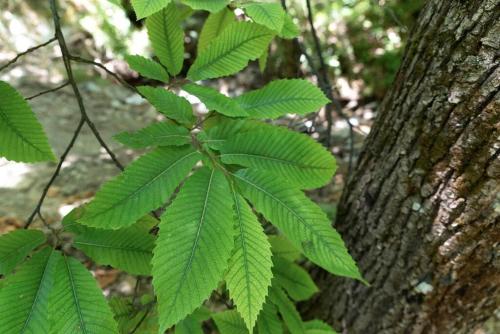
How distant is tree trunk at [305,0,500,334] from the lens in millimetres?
1021

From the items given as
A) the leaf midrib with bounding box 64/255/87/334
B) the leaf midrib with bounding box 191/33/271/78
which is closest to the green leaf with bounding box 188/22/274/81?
the leaf midrib with bounding box 191/33/271/78

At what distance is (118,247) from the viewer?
3.27 ft

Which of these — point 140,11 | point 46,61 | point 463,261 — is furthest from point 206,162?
point 46,61

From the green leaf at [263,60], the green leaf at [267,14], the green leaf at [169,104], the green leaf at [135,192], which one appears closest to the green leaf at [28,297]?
the green leaf at [135,192]

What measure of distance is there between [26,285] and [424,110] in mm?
1054

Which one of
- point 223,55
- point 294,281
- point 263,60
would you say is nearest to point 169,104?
point 223,55

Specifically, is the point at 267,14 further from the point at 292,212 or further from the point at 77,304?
the point at 77,304

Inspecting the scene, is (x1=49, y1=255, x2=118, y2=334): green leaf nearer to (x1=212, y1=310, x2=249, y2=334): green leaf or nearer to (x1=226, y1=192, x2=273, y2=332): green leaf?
(x1=226, y1=192, x2=273, y2=332): green leaf

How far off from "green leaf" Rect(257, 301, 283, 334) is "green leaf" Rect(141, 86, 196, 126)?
595 millimetres

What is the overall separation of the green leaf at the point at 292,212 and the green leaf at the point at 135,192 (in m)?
0.14

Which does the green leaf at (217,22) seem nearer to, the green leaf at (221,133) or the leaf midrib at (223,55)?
the leaf midrib at (223,55)

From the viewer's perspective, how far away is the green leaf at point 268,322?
1.18 metres

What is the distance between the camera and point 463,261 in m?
1.24

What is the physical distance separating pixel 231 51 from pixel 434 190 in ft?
2.27
